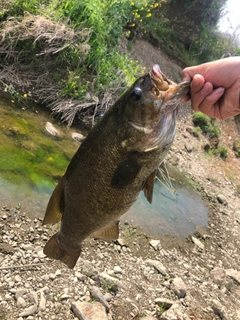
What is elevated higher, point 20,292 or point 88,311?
point 88,311

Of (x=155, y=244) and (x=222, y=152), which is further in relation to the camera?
(x=222, y=152)

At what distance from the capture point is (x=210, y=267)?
6.20 metres

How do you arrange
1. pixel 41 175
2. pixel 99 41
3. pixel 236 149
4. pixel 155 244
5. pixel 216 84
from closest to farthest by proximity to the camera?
1. pixel 216 84
2. pixel 41 175
3. pixel 155 244
4. pixel 99 41
5. pixel 236 149

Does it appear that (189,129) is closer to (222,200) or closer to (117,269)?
(222,200)

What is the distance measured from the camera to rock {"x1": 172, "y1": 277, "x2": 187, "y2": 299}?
486 centimetres

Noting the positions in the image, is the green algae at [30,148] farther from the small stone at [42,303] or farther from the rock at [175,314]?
the rock at [175,314]

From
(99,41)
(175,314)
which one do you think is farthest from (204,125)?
(175,314)

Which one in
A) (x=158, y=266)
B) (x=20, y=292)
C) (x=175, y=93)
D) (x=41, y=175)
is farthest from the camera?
(x=41, y=175)

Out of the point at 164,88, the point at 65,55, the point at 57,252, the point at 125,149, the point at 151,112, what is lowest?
the point at 65,55

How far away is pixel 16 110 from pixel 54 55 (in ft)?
6.86

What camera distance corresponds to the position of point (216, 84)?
97.7 inches

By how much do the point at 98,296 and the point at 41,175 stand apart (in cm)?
237

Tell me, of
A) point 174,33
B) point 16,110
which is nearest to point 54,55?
point 16,110

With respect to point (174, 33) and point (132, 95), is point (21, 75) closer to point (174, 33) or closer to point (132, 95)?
point (132, 95)
